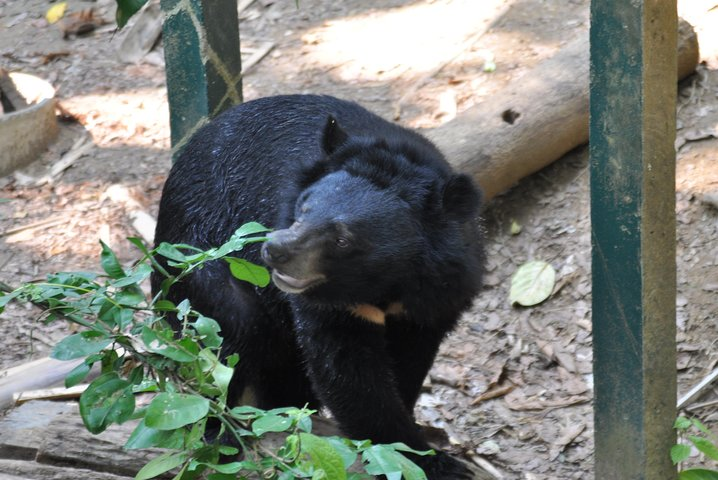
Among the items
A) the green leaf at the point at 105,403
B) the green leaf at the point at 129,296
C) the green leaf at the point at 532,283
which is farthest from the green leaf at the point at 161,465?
the green leaf at the point at 532,283

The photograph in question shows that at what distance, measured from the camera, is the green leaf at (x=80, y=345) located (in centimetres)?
265

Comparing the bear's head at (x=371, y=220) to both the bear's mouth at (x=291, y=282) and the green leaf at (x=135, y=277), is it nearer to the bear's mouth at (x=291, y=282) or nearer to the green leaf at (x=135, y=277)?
the bear's mouth at (x=291, y=282)

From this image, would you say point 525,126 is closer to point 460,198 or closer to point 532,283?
point 532,283

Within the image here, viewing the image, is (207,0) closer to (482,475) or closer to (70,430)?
(70,430)

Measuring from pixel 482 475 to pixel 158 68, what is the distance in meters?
5.44

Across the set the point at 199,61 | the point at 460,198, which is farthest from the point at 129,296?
the point at 199,61

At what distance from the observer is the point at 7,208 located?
6914 millimetres

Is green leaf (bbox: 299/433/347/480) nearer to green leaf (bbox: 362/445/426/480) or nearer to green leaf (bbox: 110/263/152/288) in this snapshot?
green leaf (bbox: 362/445/426/480)

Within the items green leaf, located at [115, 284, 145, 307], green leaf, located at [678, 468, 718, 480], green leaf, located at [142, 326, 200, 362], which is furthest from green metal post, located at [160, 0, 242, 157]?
green leaf, located at [678, 468, 718, 480]

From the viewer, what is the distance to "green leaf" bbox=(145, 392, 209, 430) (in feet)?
8.28

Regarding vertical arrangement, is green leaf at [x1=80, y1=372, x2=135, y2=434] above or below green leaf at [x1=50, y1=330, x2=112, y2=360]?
below

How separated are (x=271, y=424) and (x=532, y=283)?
3089 millimetres

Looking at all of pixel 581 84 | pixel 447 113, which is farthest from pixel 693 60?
pixel 447 113

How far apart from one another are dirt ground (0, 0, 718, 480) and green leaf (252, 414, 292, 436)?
73.1 inches
